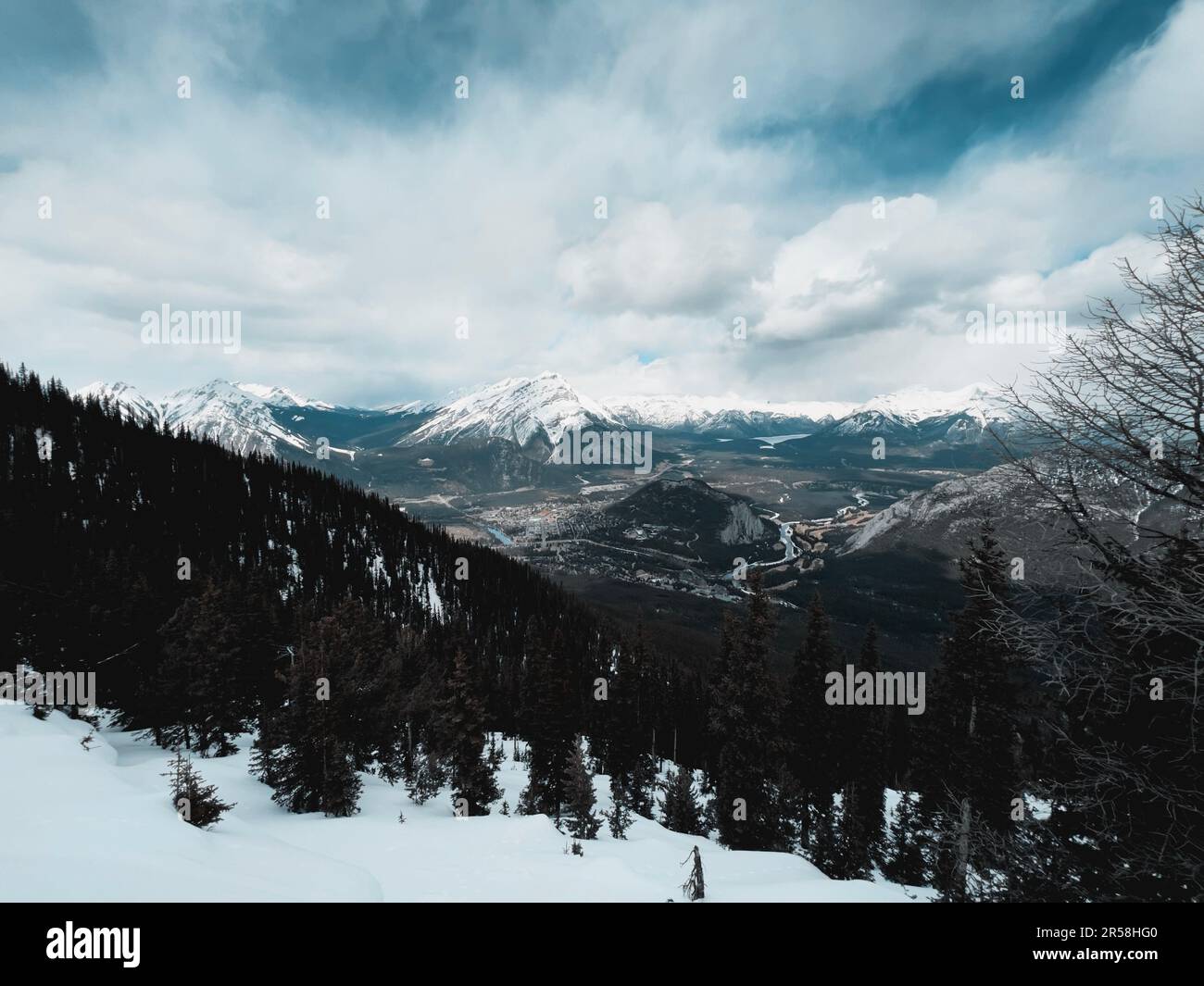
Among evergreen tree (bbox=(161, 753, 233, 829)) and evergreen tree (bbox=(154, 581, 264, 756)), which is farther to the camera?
evergreen tree (bbox=(154, 581, 264, 756))

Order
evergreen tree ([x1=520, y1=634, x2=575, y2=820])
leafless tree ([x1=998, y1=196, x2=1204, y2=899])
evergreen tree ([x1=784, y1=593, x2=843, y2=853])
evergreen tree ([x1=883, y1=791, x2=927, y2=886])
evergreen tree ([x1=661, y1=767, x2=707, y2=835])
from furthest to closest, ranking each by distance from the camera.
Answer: evergreen tree ([x1=784, y1=593, x2=843, y2=853]) < evergreen tree ([x1=520, y1=634, x2=575, y2=820]) < evergreen tree ([x1=661, y1=767, x2=707, y2=835]) < evergreen tree ([x1=883, y1=791, x2=927, y2=886]) < leafless tree ([x1=998, y1=196, x2=1204, y2=899])

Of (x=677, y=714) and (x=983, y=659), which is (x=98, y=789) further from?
(x=677, y=714)

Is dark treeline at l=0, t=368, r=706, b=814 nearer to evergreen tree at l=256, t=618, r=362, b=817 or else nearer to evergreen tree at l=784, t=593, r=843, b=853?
evergreen tree at l=256, t=618, r=362, b=817

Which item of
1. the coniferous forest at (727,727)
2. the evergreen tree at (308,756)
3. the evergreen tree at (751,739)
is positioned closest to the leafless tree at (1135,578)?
the coniferous forest at (727,727)

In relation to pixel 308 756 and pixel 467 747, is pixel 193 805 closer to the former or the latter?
pixel 308 756

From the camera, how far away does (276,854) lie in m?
11.0

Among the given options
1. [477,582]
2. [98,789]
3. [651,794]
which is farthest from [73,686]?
[477,582]

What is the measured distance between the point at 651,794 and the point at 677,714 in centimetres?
1581

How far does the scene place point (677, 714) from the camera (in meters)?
55.1

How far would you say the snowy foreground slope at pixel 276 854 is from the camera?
7594mm

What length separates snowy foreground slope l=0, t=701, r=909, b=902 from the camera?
759 cm

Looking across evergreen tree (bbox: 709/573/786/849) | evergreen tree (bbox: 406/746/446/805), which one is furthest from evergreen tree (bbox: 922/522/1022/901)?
evergreen tree (bbox: 406/746/446/805)

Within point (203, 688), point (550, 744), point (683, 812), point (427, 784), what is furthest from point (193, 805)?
point (683, 812)

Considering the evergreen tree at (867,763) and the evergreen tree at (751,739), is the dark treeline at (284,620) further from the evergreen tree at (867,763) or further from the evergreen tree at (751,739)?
the evergreen tree at (867,763)
